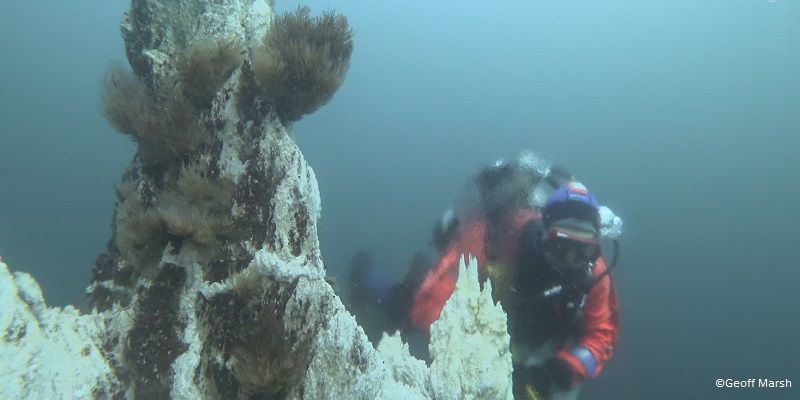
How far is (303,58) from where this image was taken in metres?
2.71

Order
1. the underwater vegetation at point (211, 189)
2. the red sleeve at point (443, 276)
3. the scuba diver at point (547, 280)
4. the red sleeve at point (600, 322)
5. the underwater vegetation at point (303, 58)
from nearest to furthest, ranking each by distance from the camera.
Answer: the underwater vegetation at point (211, 189), the underwater vegetation at point (303, 58), the scuba diver at point (547, 280), the red sleeve at point (600, 322), the red sleeve at point (443, 276)

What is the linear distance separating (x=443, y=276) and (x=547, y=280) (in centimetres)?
157

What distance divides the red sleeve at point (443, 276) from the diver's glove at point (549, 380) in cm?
174

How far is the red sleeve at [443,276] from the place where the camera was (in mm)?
6863

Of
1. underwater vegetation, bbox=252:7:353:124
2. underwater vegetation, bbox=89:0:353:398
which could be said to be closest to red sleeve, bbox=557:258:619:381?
underwater vegetation, bbox=89:0:353:398

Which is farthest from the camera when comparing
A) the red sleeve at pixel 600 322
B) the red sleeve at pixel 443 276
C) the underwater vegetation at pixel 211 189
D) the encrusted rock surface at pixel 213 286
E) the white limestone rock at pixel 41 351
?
the red sleeve at pixel 443 276

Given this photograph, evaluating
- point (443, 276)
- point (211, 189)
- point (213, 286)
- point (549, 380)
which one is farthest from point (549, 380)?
point (211, 189)

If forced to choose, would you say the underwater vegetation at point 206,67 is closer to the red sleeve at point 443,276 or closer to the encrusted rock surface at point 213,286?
the encrusted rock surface at point 213,286

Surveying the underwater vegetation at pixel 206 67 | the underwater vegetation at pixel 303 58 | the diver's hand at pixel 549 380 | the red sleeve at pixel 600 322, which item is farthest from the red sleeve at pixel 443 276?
the underwater vegetation at pixel 206 67

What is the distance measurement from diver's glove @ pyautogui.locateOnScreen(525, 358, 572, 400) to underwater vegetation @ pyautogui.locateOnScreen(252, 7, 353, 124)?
166 inches

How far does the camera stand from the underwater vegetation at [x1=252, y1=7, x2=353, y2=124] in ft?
8.93

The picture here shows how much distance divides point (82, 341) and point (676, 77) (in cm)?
14363

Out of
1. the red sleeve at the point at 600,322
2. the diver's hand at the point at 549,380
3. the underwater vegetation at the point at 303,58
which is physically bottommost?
the diver's hand at the point at 549,380

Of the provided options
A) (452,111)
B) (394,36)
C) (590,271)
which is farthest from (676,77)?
(590,271)
